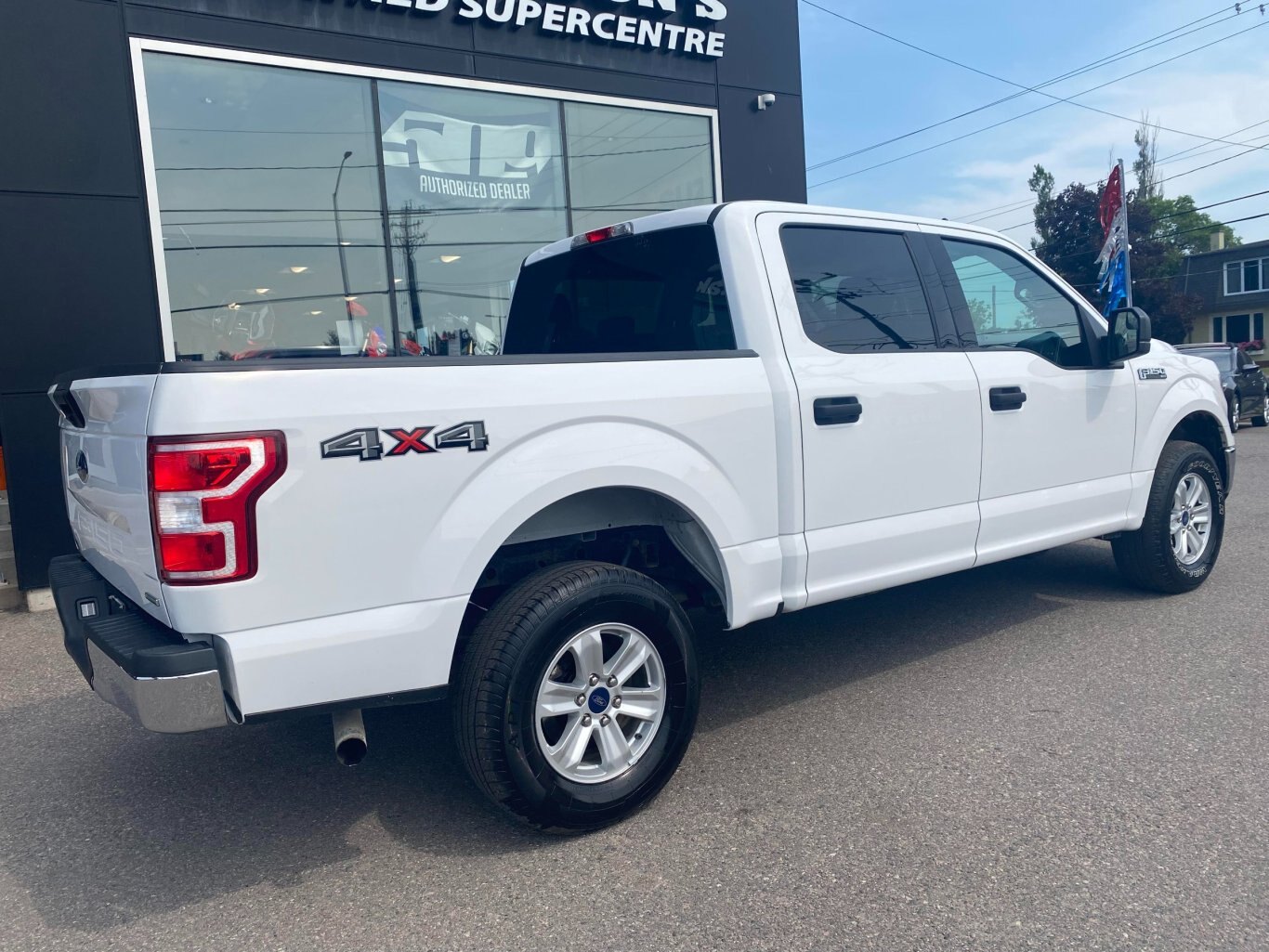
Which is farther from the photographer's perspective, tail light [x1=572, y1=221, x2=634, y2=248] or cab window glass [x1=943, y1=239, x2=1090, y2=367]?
cab window glass [x1=943, y1=239, x2=1090, y2=367]

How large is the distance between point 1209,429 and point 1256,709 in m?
2.41

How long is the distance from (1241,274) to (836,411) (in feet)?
154

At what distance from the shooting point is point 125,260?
275 inches

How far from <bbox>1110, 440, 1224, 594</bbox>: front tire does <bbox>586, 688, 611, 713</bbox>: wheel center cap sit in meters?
3.53

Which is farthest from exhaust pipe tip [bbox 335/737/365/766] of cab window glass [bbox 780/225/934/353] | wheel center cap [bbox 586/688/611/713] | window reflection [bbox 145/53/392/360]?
window reflection [bbox 145/53/392/360]

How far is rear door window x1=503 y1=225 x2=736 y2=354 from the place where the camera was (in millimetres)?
3816

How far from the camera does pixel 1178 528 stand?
5.45 metres

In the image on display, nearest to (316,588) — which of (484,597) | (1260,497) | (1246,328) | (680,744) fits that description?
(484,597)

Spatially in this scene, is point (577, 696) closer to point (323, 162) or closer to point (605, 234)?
point (605, 234)

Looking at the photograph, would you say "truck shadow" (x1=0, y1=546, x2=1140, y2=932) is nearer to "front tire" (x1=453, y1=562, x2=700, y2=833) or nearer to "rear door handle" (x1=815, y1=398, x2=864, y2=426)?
"front tire" (x1=453, y1=562, x2=700, y2=833)

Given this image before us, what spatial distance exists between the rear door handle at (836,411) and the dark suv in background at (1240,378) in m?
14.7

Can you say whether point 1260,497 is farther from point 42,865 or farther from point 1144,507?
point 42,865

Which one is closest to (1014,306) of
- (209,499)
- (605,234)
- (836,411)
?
(836,411)

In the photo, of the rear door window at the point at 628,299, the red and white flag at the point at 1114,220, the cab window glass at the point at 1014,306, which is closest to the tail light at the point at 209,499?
the rear door window at the point at 628,299
